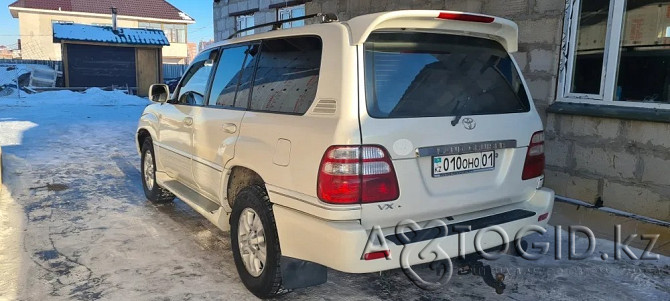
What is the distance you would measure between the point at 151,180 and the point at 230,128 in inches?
100

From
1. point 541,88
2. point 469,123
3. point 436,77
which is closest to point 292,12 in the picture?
point 541,88

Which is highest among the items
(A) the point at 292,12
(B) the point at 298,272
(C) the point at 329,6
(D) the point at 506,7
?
(A) the point at 292,12

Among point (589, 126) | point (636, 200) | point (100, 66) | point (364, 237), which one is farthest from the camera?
point (100, 66)

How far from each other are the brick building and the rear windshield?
1768 millimetres

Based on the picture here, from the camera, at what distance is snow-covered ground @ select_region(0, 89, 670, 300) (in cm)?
330

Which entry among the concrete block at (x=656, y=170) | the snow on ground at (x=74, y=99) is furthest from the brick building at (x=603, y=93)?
the snow on ground at (x=74, y=99)

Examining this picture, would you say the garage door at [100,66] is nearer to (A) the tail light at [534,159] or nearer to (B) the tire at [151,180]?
(B) the tire at [151,180]

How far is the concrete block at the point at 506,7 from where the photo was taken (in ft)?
16.5

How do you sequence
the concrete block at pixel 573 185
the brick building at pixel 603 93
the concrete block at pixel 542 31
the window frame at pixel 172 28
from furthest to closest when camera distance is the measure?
the window frame at pixel 172 28 → the concrete block at pixel 542 31 → the concrete block at pixel 573 185 → the brick building at pixel 603 93

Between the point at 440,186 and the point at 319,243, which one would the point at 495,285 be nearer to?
the point at 440,186

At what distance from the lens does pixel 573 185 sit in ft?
15.6

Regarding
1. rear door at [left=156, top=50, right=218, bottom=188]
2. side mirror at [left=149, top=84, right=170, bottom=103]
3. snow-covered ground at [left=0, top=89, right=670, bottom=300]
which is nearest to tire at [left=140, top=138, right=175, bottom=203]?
snow-covered ground at [left=0, top=89, right=670, bottom=300]

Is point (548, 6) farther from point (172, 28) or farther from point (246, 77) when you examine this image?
point (172, 28)

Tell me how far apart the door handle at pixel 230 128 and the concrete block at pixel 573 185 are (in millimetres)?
3362
